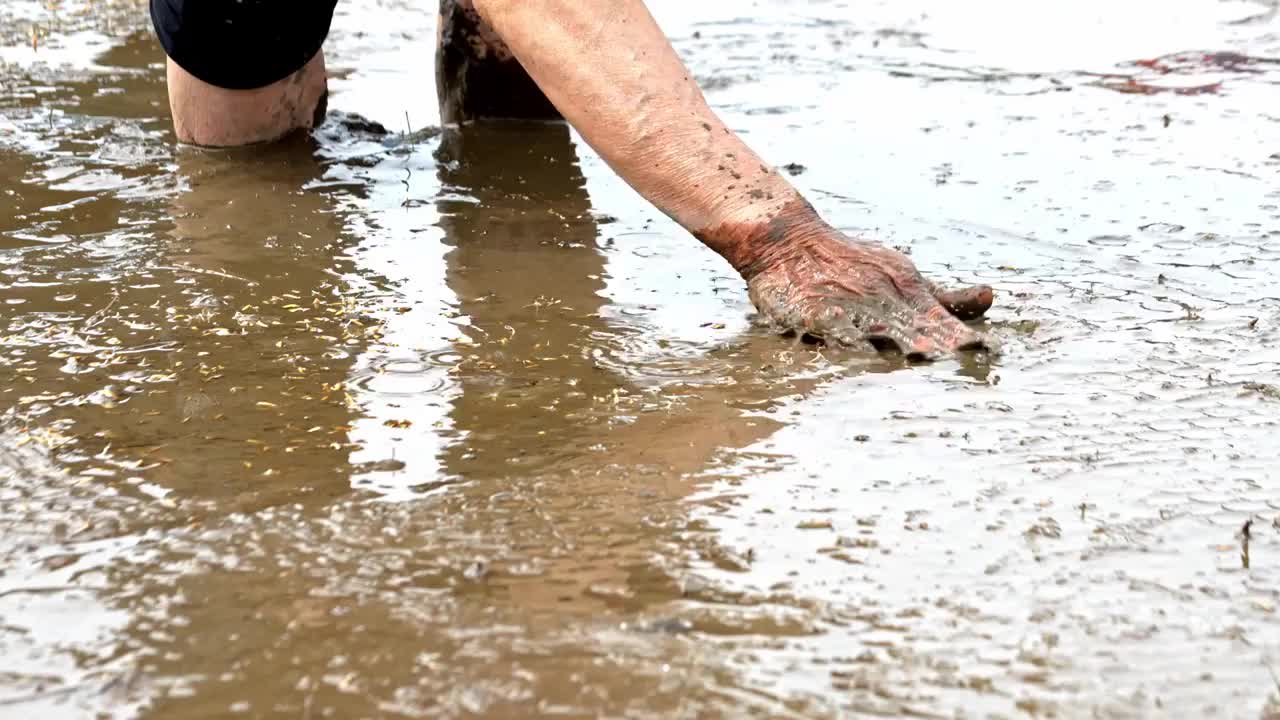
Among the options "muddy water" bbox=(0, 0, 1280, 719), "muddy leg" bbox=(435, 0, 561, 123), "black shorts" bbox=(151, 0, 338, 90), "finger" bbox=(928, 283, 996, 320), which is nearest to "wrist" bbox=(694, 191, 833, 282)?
"muddy water" bbox=(0, 0, 1280, 719)

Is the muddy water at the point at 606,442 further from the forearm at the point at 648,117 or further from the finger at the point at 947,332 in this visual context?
the forearm at the point at 648,117

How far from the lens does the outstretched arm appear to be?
2590 mm

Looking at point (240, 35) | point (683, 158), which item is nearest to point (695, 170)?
point (683, 158)

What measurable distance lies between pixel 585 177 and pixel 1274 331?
1.81 m

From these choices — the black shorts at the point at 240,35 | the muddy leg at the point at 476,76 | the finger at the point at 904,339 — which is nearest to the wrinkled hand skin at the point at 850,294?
Result: the finger at the point at 904,339

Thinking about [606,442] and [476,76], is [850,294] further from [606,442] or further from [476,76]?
[476,76]

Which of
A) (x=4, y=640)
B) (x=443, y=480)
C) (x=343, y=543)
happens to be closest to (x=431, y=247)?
(x=443, y=480)

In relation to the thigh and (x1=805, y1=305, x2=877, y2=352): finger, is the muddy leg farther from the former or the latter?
(x1=805, y1=305, x2=877, y2=352): finger

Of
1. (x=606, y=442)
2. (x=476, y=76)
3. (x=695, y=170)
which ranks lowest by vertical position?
(x=606, y=442)

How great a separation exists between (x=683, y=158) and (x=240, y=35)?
155cm

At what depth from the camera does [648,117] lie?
2.64m

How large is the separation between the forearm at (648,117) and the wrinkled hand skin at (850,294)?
16mm

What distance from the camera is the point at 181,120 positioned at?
386cm

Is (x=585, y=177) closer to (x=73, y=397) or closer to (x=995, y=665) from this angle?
(x=73, y=397)
